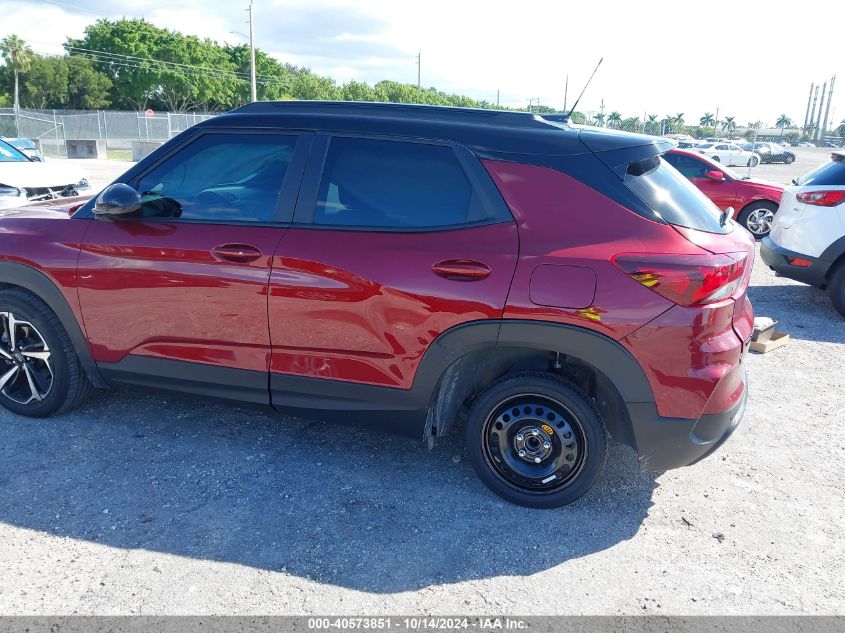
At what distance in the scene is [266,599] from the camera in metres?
2.60

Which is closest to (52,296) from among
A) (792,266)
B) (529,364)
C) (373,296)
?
(373,296)

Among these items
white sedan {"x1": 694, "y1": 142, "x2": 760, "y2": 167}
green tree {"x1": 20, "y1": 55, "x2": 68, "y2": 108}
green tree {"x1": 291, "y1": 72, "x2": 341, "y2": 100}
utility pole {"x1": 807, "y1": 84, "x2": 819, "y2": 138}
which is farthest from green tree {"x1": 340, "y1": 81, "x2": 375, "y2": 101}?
utility pole {"x1": 807, "y1": 84, "x2": 819, "y2": 138}

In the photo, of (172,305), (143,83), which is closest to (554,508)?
(172,305)

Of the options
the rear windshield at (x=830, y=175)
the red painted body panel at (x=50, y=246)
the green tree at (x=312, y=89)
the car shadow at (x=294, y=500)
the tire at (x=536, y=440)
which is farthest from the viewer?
the green tree at (x=312, y=89)

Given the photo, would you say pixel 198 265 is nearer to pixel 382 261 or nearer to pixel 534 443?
pixel 382 261

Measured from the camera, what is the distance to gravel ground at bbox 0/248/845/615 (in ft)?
8.66

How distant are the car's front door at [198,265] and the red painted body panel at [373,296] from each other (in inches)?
5.6

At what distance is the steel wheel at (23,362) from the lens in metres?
3.91

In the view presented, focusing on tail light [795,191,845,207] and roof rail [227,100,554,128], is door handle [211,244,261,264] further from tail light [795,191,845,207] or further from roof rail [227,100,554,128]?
tail light [795,191,845,207]

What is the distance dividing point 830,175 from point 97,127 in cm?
4056

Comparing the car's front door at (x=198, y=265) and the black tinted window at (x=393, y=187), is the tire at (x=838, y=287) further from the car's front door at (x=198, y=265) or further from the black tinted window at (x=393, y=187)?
the car's front door at (x=198, y=265)

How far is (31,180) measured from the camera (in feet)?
28.3

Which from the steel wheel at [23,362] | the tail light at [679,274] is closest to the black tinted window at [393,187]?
the tail light at [679,274]

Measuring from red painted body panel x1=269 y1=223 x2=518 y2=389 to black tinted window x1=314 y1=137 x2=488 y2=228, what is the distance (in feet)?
0.26
